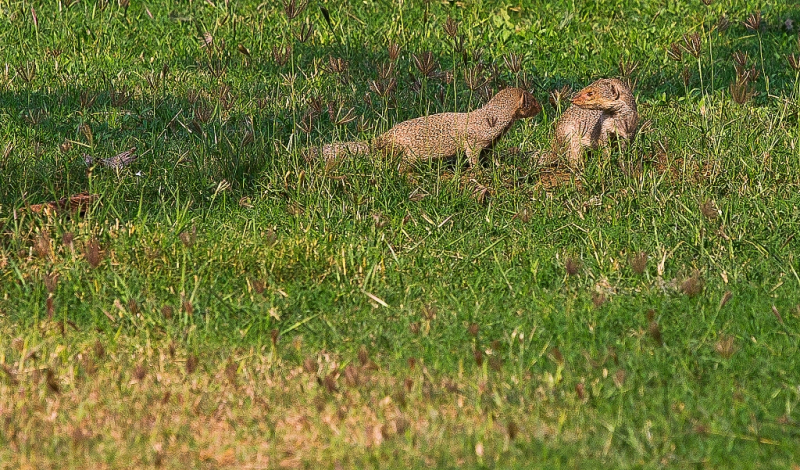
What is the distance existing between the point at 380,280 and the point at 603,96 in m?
2.10

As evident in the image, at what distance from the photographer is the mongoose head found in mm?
6406

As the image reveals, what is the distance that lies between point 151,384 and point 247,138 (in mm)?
2347

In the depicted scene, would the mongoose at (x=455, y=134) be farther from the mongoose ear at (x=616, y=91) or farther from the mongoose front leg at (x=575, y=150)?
the mongoose ear at (x=616, y=91)

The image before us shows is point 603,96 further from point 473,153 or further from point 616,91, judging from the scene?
point 473,153

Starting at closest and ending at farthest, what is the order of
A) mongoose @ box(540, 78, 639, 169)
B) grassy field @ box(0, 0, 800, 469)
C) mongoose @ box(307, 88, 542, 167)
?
grassy field @ box(0, 0, 800, 469) < mongoose @ box(307, 88, 542, 167) < mongoose @ box(540, 78, 639, 169)

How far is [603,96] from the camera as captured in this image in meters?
6.39

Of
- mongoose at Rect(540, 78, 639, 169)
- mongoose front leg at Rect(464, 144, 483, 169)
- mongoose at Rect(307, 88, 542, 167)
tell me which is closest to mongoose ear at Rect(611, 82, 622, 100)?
mongoose at Rect(540, 78, 639, 169)

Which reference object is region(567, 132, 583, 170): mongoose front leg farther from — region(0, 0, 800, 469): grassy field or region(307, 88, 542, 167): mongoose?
region(307, 88, 542, 167): mongoose

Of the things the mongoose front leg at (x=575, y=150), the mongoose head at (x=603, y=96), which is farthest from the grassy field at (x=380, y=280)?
the mongoose head at (x=603, y=96)

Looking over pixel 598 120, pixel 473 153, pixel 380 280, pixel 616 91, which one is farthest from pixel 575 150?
pixel 380 280

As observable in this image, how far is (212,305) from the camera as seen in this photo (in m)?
4.72

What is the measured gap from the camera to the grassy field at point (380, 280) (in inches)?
149

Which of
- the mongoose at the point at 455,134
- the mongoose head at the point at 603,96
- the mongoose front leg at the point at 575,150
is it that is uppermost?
the mongoose head at the point at 603,96

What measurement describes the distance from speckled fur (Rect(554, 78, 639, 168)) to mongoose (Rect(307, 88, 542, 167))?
0.87 feet
